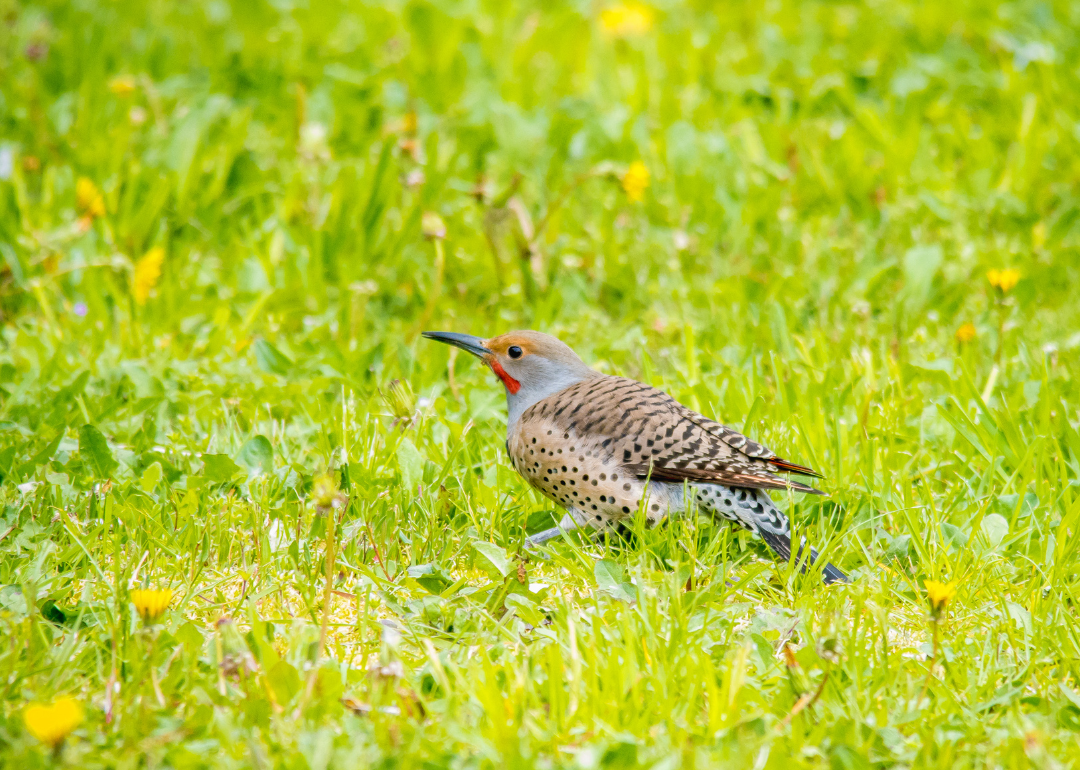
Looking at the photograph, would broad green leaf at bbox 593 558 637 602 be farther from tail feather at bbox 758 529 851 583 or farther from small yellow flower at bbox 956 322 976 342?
small yellow flower at bbox 956 322 976 342

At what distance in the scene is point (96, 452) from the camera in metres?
4.05

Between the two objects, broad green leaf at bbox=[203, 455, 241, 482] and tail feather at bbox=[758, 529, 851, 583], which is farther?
broad green leaf at bbox=[203, 455, 241, 482]

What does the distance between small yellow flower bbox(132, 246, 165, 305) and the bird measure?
2317 millimetres

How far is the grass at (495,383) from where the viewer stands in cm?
291

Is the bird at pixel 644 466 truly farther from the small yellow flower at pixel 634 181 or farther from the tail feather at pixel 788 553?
the small yellow flower at pixel 634 181

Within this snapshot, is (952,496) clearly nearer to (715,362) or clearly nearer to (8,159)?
(715,362)

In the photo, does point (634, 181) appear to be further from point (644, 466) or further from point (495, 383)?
point (644, 466)

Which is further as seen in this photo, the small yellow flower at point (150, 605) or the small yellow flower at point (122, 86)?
the small yellow flower at point (122, 86)

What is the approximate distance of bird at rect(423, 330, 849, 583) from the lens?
12.1 feet

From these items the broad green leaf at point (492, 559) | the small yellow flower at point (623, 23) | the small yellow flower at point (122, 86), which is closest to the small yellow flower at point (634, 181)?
the broad green leaf at point (492, 559)

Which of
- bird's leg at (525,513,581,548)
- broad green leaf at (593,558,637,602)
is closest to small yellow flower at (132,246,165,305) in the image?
bird's leg at (525,513,581,548)

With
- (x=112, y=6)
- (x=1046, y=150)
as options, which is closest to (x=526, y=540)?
(x=1046, y=150)

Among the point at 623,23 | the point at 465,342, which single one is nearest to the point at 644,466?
the point at 465,342

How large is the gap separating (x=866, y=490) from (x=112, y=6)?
6635 mm
